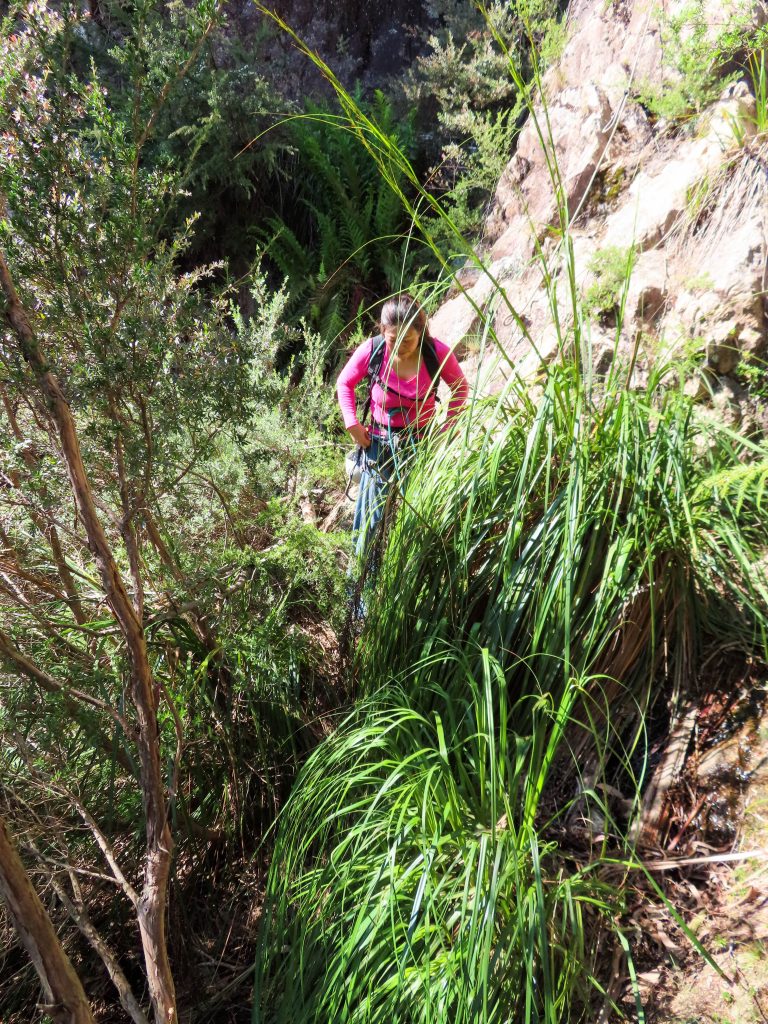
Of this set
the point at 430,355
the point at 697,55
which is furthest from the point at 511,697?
the point at 697,55

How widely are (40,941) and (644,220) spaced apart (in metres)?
3.79

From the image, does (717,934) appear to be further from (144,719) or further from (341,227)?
(341,227)

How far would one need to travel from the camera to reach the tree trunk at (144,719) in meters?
1.80

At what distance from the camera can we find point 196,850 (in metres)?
2.74

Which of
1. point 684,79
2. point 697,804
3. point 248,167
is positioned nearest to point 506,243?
point 684,79

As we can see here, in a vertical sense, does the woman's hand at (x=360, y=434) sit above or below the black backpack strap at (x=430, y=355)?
below

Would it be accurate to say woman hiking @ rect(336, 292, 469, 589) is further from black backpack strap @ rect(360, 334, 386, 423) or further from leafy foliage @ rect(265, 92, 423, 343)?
leafy foliage @ rect(265, 92, 423, 343)

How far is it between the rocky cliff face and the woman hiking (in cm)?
34

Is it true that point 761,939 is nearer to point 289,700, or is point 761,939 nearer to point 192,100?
point 289,700

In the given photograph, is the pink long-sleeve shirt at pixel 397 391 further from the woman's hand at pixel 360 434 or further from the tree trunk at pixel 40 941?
the tree trunk at pixel 40 941

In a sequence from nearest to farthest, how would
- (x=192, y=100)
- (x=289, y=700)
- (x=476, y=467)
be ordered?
(x=476, y=467) < (x=289, y=700) < (x=192, y=100)

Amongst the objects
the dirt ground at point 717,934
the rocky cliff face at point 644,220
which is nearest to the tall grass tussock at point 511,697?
the dirt ground at point 717,934

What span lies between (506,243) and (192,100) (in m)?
3.36

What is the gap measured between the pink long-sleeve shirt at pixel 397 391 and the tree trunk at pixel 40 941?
6.46 ft
